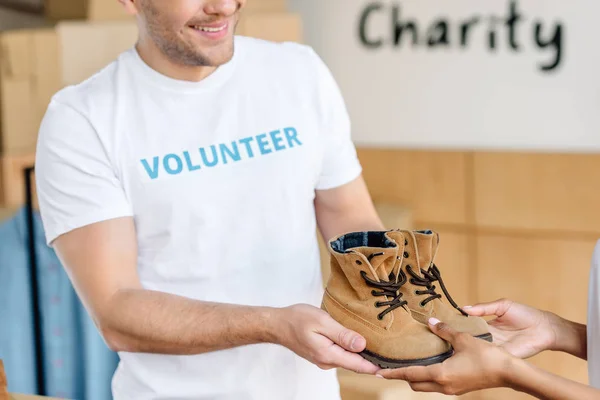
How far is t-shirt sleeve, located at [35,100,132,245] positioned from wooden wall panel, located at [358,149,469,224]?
151 cm

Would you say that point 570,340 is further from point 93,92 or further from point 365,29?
point 365,29

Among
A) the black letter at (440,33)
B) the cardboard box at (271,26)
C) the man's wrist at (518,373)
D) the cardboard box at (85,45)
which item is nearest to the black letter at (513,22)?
the black letter at (440,33)

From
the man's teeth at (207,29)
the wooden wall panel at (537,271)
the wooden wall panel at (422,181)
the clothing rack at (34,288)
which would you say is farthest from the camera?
the wooden wall panel at (422,181)

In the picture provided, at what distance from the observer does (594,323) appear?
131cm

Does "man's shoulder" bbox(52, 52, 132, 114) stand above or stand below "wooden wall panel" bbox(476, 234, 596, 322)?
above

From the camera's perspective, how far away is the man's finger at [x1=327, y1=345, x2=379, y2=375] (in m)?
1.28

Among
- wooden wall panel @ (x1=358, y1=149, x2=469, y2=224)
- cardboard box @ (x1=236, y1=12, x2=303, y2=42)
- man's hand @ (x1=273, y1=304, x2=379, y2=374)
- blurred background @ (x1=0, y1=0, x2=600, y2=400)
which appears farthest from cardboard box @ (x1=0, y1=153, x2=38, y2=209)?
man's hand @ (x1=273, y1=304, x2=379, y2=374)

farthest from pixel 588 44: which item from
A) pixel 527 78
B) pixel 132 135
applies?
pixel 132 135

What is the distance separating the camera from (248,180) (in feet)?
5.00

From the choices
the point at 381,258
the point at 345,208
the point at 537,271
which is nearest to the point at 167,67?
the point at 345,208

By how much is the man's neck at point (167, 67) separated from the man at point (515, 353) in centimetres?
57

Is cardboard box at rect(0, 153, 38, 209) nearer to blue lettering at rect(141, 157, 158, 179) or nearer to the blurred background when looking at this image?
the blurred background

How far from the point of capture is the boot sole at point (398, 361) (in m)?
1.30

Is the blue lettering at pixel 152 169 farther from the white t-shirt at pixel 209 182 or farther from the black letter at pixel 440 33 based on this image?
the black letter at pixel 440 33
